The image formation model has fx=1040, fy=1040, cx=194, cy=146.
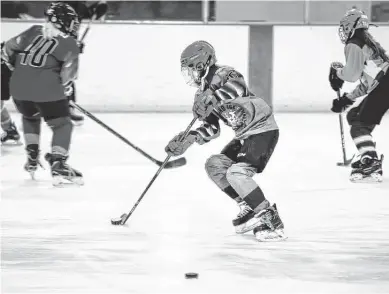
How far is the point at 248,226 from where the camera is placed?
13.8ft

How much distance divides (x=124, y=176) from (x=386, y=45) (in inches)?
151

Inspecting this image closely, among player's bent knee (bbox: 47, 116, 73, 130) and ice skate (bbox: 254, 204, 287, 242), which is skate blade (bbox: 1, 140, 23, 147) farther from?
ice skate (bbox: 254, 204, 287, 242)

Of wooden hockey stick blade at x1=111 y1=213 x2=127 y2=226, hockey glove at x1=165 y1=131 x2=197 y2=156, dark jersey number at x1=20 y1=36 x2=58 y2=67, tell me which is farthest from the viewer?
dark jersey number at x1=20 y1=36 x2=58 y2=67

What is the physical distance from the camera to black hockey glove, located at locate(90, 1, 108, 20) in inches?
347

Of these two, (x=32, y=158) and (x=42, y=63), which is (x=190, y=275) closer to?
(x=42, y=63)

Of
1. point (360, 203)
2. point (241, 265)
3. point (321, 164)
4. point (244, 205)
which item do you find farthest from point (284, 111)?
point (241, 265)

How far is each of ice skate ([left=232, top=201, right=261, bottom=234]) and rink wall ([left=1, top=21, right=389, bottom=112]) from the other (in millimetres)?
4701

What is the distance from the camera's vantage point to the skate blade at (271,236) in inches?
163

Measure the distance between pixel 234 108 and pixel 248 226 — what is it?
1.60ft

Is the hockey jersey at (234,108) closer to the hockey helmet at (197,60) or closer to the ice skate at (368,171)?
the hockey helmet at (197,60)

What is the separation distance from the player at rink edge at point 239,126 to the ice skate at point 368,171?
5.49 ft

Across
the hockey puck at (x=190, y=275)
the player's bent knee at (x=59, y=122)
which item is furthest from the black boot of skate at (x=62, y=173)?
the hockey puck at (x=190, y=275)

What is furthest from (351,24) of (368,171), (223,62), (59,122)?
(223,62)

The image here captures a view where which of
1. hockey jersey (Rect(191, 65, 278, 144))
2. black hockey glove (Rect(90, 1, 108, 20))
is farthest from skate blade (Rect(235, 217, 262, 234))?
black hockey glove (Rect(90, 1, 108, 20))
